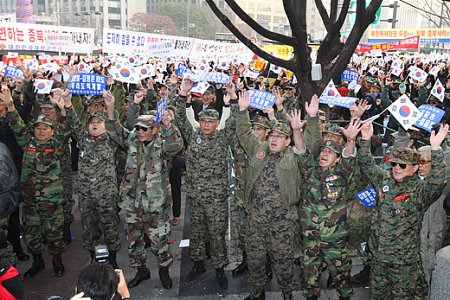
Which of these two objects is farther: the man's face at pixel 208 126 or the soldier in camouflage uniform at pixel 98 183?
the soldier in camouflage uniform at pixel 98 183

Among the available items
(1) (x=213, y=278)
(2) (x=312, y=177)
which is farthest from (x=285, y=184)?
(1) (x=213, y=278)

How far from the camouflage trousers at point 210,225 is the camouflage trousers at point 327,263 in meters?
1.10

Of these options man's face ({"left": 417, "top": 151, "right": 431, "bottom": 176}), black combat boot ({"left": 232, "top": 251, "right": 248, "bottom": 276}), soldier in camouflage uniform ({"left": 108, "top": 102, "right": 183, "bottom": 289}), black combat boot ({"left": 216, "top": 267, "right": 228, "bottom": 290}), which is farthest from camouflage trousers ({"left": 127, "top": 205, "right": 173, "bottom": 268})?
man's face ({"left": 417, "top": 151, "right": 431, "bottom": 176})

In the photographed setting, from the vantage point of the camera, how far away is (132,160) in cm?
508

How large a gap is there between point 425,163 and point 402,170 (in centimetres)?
44

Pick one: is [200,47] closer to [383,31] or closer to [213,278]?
[213,278]

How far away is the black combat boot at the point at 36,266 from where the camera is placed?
5.30 m

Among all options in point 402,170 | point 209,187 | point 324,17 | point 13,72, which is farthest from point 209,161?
point 13,72

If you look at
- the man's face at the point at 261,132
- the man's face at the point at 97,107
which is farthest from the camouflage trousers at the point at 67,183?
the man's face at the point at 261,132

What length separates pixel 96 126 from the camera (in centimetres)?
517

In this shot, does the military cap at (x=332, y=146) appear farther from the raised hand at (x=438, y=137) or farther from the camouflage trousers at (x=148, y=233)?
the camouflage trousers at (x=148, y=233)

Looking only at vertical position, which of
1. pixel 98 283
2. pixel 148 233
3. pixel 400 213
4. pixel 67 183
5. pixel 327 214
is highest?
pixel 98 283

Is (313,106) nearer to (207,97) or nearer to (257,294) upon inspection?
(257,294)

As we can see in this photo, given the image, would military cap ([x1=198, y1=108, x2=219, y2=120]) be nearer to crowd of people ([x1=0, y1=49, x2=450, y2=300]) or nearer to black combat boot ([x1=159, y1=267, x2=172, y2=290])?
crowd of people ([x1=0, y1=49, x2=450, y2=300])
